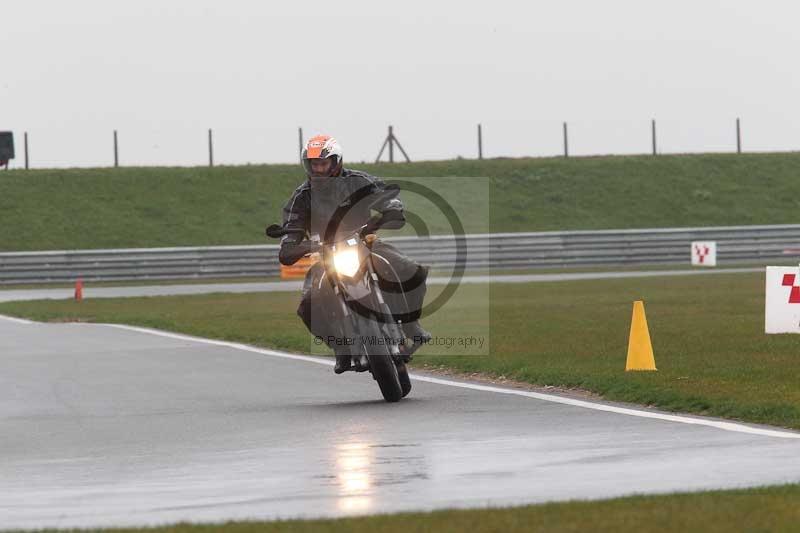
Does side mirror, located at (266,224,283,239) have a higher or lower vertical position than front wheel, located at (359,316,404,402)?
higher

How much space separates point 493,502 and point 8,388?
8.86 metres

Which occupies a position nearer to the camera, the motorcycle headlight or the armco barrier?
the motorcycle headlight

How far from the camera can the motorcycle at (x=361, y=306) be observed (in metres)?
13.6

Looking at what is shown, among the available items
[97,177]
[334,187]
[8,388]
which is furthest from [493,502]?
[97,177]

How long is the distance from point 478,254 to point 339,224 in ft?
111

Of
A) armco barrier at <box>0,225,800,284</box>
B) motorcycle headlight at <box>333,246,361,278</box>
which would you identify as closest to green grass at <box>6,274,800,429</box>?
motorcycle headlight at <box>333,246,361,278</box>

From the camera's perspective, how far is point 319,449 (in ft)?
35.9

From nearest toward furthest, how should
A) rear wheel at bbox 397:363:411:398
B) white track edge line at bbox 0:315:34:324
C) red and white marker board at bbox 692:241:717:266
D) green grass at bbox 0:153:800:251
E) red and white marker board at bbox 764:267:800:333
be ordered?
1. rear wheel at bbox 397:363:411:398
2. red and white marker board at bbox 764:267:800:333
3. white track edge line at bbox 0:315:34:324
4. red and white marker board at bbox 692:241:717:266
5. green grass at bbox 0:153:800:251

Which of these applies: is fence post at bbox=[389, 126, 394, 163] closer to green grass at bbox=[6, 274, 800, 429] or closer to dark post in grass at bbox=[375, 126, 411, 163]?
dark post in grass at bbox=[375, 126, 411, 163]

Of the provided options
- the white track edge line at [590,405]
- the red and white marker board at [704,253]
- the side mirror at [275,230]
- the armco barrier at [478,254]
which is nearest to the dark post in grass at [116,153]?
the armco barrier at [478,254]

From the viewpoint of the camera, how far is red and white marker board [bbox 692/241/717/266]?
1869 inches

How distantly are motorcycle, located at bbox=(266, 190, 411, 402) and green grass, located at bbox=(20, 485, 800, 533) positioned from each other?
218 inches

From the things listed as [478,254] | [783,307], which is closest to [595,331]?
[783,307]

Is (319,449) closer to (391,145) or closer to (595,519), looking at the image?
(595,519)
